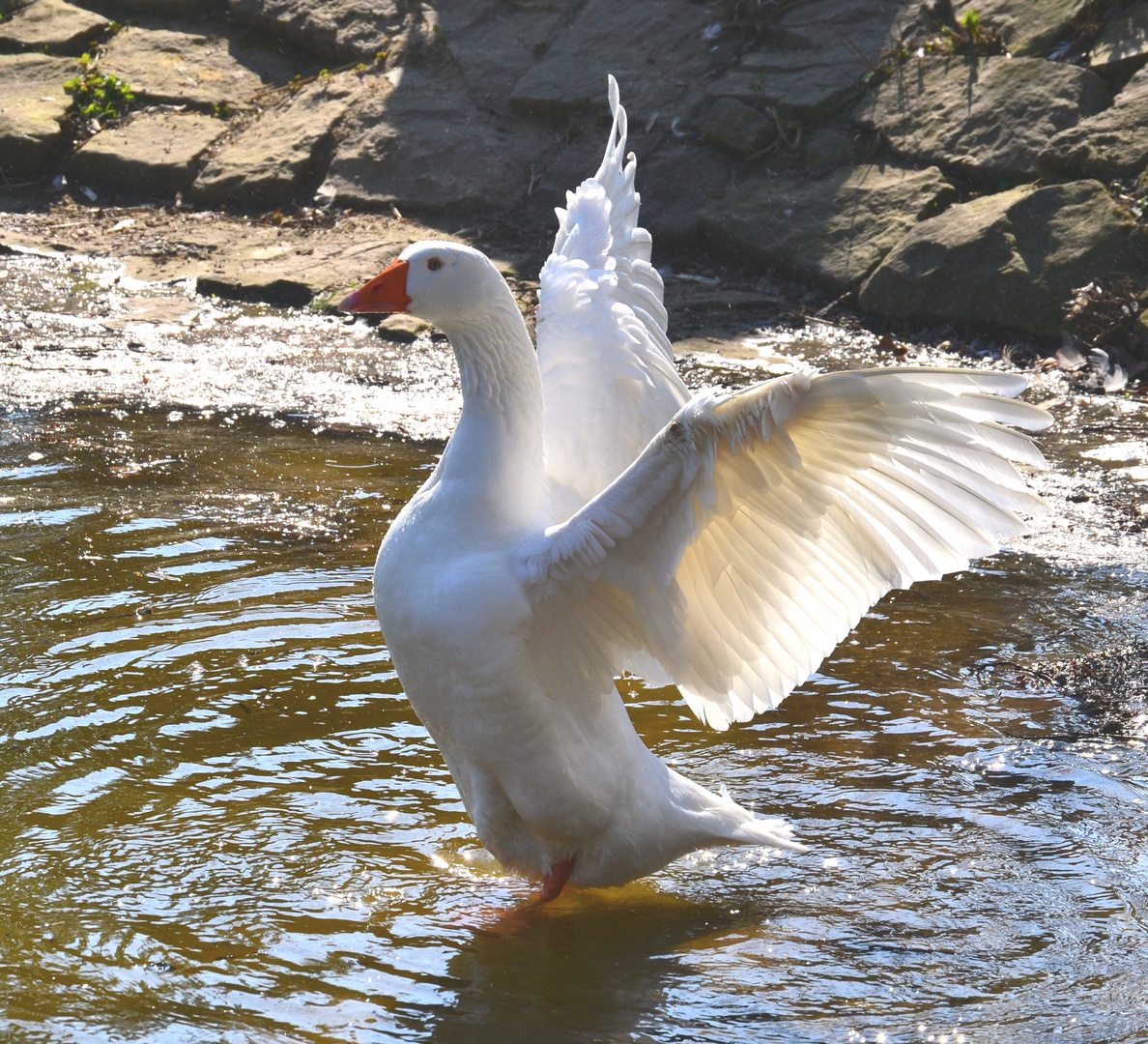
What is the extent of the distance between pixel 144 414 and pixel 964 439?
5198 mm

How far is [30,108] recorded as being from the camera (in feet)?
35.3

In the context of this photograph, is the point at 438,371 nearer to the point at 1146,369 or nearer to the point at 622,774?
the point at 1146,369

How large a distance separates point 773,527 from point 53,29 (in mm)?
10792

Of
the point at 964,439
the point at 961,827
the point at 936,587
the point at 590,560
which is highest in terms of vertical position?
the point at 964,439

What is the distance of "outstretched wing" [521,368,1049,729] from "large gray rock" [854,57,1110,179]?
585 cm

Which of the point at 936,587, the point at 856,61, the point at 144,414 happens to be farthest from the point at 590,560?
the point at 856,61

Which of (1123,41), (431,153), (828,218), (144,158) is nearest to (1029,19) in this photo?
(1123,41)

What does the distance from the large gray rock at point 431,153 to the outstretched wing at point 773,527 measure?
679 cm

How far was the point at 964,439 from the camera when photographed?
2895mm

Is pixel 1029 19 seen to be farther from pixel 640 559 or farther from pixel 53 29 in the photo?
pixel 53 29

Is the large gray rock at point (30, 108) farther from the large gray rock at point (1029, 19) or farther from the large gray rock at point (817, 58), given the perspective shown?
the large gray rock at point (1029, 19)

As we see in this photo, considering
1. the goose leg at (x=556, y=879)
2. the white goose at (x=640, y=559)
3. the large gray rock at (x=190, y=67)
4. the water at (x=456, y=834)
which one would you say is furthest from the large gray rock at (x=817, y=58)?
the goose leg at (x=556, y=879)

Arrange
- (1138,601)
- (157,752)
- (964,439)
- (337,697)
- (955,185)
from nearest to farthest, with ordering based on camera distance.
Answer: (964,439)
(157,752)
(337,697)
(1138,601)
(955,185)

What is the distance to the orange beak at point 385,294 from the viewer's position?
3.62 metres
